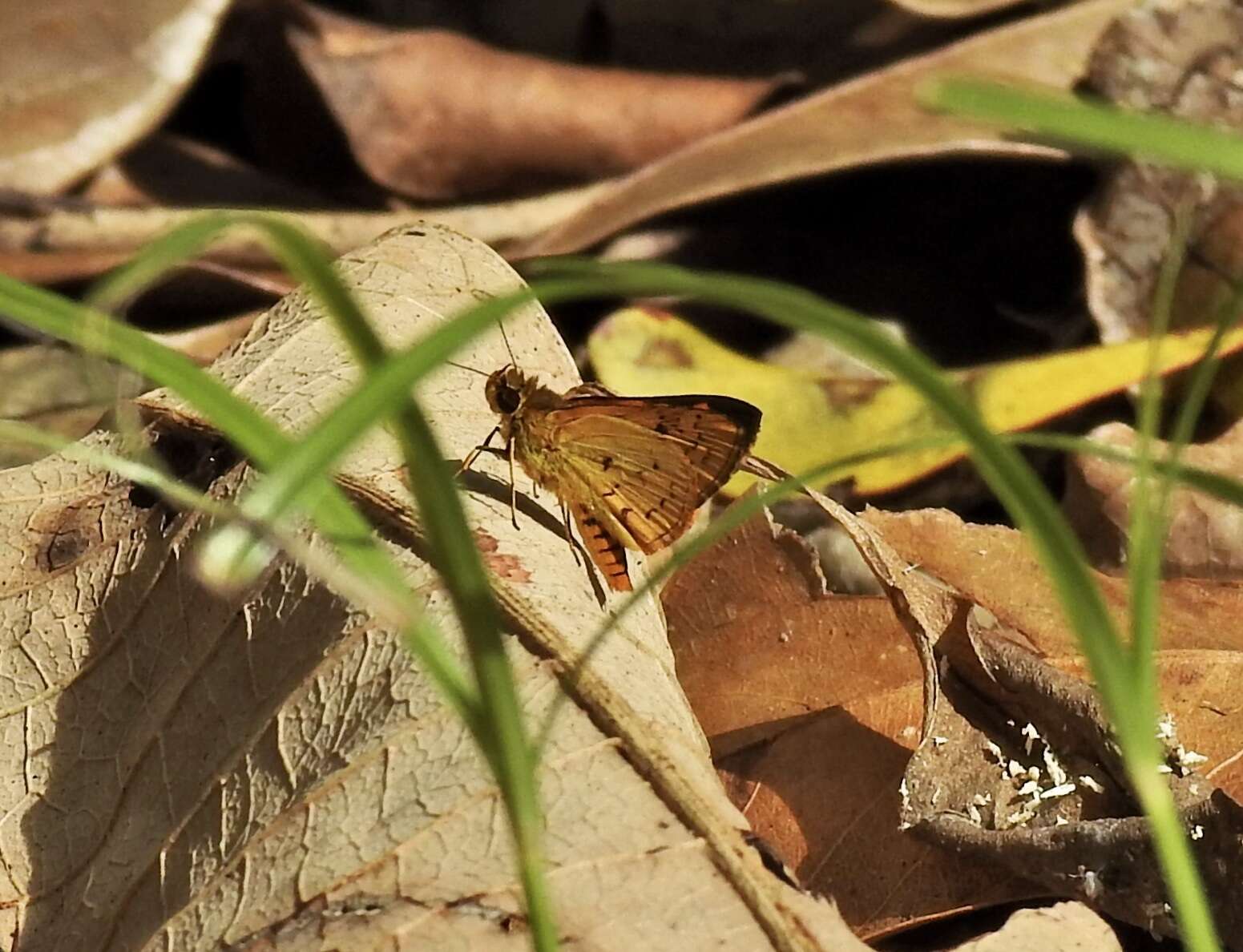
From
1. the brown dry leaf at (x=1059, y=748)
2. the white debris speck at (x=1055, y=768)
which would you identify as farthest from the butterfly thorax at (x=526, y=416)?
the white debris speck at (x=1055, y=768)

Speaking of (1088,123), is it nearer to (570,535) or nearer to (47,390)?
(570,535)

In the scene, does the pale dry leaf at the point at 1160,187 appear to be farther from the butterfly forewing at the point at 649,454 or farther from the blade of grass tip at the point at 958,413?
the blade of grass tip at the point at 958,413

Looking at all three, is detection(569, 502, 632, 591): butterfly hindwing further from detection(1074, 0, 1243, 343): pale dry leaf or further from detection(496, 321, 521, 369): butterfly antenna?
detection(1074, 0, 1243, 343): pale dry leaf

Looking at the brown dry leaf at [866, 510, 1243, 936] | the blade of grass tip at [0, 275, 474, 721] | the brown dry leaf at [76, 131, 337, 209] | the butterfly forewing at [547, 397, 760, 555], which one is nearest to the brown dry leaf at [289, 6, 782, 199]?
the brown dry leaf at [76, 131, 337, 209]

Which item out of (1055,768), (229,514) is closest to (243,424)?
(229,514)

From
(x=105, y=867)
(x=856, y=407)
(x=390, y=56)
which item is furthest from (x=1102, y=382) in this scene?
(x=105, y=867)

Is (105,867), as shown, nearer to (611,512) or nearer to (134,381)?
(134,381)
